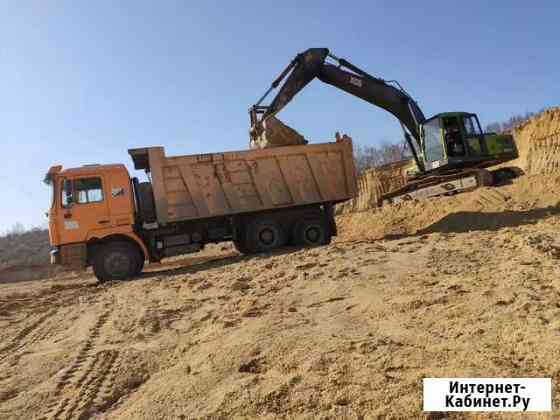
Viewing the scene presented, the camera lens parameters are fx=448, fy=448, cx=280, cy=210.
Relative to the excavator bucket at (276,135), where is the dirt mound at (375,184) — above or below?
below

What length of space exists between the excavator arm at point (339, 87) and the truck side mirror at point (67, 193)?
4699 mm

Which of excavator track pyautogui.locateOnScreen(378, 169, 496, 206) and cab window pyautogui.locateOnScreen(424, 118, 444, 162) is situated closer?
excavator track pyautogui.locateOnScreen(378, 169, 496, 206)

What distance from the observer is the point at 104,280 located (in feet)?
32.8

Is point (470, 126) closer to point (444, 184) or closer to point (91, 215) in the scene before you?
point (444, 184)

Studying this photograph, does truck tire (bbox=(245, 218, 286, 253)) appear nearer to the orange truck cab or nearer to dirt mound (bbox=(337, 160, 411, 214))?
the orange truck cab

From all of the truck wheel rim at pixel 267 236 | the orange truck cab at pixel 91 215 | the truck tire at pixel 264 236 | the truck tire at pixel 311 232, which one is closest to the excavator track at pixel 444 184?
the truck tire at pixel 311 232

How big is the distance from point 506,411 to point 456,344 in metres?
0.81

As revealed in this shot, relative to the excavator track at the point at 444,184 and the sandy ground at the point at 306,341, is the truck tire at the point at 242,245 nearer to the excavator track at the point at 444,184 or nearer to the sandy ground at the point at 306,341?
the sandy ground at the point at 306,341

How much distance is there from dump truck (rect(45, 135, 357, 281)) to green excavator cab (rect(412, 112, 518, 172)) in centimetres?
446

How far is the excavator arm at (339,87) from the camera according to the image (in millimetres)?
12219

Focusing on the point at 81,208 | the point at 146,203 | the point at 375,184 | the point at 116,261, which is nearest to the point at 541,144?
the point at 375,184

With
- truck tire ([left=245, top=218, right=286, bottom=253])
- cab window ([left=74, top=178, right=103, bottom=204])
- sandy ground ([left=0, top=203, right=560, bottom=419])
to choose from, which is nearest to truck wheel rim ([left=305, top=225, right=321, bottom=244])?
truck tire ([left=245, top=218, right=286, bottom=253])

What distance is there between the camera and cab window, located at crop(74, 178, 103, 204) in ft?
31.9

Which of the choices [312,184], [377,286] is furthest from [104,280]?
[377,286]
